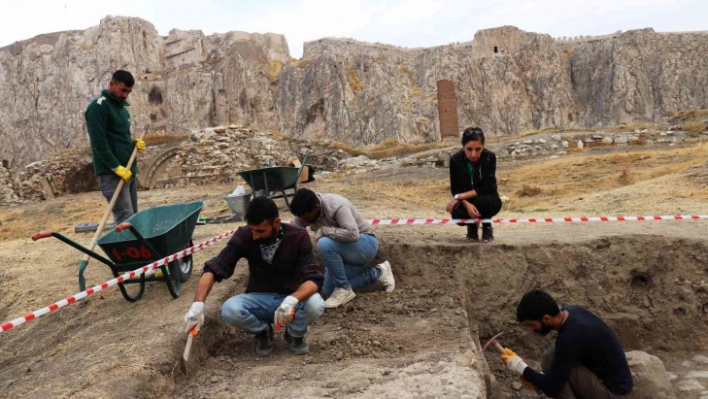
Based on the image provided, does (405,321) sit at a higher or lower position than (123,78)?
lower

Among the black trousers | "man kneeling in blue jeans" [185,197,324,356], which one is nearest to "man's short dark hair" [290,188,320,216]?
"man kneeling in blue jeans" [185,197,324,356]

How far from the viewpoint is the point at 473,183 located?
548 cm

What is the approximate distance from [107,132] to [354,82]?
5371cm

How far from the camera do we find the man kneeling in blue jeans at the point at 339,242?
4305mm

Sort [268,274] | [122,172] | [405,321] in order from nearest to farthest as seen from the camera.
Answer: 1. [268,274]
2. [405,321]
3. [122,172]

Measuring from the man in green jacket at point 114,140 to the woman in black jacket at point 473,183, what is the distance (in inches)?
133

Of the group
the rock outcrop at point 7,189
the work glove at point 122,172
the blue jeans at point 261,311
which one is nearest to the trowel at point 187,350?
the blue jeans at point 261,311

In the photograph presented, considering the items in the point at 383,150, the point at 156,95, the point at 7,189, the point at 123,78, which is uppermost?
the point at 156,95

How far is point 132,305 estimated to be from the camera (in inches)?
182

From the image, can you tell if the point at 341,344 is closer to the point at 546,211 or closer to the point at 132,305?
Answer: the point at 132,305

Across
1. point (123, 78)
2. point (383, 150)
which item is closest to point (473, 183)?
point (123, 78)

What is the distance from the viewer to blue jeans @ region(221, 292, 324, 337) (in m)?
3.56

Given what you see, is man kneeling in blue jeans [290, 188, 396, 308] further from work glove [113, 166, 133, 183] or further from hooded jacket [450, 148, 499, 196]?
work glove [113, 166, 133, 183]

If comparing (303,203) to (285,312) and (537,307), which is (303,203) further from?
(537,307)
